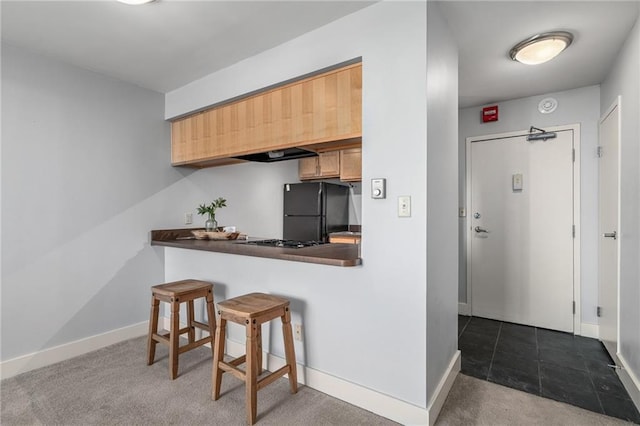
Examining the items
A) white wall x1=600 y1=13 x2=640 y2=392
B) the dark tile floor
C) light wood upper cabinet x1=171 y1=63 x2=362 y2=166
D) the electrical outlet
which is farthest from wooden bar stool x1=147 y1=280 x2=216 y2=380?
white wall x1=600 y1=13 x2=640 y2=392

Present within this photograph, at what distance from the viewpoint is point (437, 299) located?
1.89 meters

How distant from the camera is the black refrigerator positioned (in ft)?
13.1

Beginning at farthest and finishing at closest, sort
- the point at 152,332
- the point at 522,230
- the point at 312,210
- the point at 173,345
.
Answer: the point at 312,210, the point at 522,230, the point at 152,332, the point at 173,345

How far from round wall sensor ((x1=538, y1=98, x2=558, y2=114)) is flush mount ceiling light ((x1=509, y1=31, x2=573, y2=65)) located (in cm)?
111

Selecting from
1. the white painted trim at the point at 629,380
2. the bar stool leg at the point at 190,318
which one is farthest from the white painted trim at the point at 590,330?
the bar stool leg at the point at 190,318

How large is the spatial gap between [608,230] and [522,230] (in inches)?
29.7

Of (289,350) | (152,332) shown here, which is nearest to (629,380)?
(289,350)

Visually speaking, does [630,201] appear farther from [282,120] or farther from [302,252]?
[282,120]

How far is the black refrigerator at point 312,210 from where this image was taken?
4008mm

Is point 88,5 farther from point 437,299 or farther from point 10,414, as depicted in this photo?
point 437,299

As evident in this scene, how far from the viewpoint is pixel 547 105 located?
10.6ft

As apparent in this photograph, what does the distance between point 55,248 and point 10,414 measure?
1.14m

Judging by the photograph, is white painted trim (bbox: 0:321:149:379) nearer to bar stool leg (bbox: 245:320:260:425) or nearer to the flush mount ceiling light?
bar stool leg (bbox: 245:320:260:425)

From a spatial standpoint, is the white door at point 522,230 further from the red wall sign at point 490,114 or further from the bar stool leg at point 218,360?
the bar stool leg at point 218,360
